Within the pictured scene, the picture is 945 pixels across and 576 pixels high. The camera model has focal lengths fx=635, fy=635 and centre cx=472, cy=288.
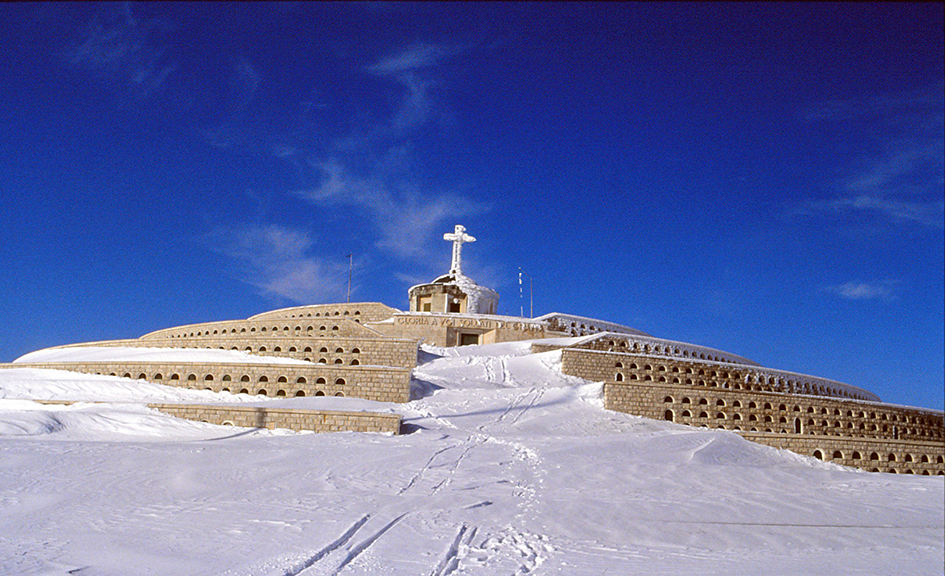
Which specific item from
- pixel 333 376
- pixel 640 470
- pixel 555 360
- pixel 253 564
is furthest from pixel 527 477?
pixel 555 360

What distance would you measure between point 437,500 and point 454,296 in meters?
19.4

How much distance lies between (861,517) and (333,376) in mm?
11957

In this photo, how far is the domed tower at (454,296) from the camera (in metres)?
27.5

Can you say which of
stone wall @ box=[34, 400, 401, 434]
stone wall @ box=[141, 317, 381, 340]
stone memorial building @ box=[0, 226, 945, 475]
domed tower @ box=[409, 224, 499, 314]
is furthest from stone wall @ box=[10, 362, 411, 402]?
domed tower @ box=[409, 224, 499, 314]

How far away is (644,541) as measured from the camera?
7117 millimetres

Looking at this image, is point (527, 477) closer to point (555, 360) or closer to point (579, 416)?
point (579, 416)

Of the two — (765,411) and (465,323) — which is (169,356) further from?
(765,411)

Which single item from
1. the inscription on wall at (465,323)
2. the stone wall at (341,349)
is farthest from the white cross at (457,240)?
the stone wall at (341,349)

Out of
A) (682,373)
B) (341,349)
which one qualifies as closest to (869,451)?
(682,373)

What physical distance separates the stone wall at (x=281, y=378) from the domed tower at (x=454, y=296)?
11.1m

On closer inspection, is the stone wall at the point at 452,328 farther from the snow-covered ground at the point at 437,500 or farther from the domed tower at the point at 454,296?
the snow-covered ground at the point at 437,500

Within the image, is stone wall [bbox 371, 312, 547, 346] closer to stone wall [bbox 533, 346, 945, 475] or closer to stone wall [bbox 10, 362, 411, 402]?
stone wall [bbox 533, 346, 945, 475]

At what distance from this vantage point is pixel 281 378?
664 inches

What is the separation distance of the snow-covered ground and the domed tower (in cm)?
1213
